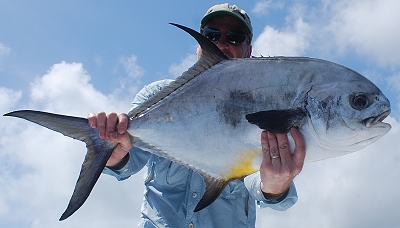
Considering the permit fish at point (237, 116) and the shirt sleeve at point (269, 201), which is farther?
the shirt sleeve at point (269, 201)

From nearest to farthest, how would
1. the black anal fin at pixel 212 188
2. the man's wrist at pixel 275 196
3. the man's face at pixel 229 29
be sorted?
1. the black anal fin at pixel 212 188
2. the man's wrist at pixel 275 196
3. the man's face at pixel 229 29

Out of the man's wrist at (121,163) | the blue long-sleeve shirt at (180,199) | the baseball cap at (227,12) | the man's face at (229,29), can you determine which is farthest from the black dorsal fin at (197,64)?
the baseball cap at (227,12)

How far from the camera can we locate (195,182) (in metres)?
3.50

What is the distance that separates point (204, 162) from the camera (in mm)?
2533

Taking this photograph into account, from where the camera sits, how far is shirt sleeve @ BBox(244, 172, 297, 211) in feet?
9.95

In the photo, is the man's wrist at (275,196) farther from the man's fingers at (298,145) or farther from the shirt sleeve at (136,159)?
→ the shirt sleeve at (136,159)

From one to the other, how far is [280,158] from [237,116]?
0.37 m

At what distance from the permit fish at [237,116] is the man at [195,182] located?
13 cm

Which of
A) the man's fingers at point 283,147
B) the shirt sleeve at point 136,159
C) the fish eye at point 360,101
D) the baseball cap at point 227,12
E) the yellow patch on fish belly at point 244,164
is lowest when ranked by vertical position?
the yellow patch on fish belly at point 244,164

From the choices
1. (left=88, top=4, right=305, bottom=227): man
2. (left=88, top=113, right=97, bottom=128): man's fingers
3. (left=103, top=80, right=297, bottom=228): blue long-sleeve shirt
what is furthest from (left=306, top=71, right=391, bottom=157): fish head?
(left=88, top=113, right=97, bottom=128): man's fingers

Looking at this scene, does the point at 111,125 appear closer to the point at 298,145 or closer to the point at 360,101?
the point at 298,145

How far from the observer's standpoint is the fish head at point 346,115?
2.21 metres

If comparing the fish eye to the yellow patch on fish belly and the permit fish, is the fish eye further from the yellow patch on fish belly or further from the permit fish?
the yellow patch on fish belly

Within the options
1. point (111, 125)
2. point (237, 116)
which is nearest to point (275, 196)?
point (237, 116)
